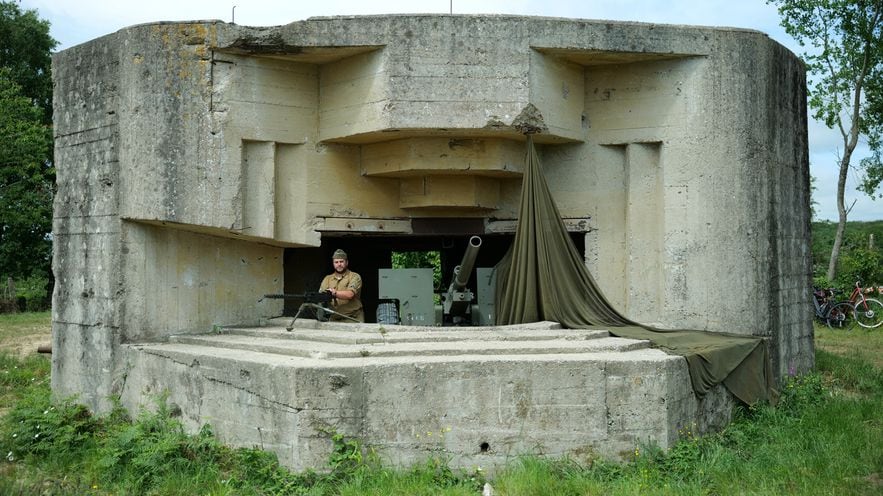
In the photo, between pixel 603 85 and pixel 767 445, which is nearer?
pixel 767 445

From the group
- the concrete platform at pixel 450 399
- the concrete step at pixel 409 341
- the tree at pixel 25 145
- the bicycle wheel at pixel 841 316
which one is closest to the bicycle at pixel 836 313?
the bicycle wheel at pixel 841 316

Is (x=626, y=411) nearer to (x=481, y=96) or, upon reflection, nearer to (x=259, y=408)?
(x=259, y=408)

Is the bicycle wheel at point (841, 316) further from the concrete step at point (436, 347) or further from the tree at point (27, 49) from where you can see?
the tree at point (27, 49)

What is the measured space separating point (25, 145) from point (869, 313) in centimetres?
2022

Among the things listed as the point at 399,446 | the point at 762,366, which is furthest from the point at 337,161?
the point at 762,366

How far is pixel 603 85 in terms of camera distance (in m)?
10.5

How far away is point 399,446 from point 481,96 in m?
3.80

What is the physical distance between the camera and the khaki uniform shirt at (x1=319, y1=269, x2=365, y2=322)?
1048 centimetres

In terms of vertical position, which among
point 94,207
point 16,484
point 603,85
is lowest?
point 16,484

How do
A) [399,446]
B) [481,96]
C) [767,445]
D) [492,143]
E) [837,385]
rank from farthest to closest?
[837,385] → [492,143] → [481,96] → [767,445] → [399,446]

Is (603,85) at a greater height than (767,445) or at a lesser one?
greater

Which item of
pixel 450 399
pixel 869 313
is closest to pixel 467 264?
pixel 450 399

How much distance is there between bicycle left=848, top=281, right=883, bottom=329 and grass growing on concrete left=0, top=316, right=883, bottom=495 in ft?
27.2

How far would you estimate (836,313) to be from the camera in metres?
17.6
